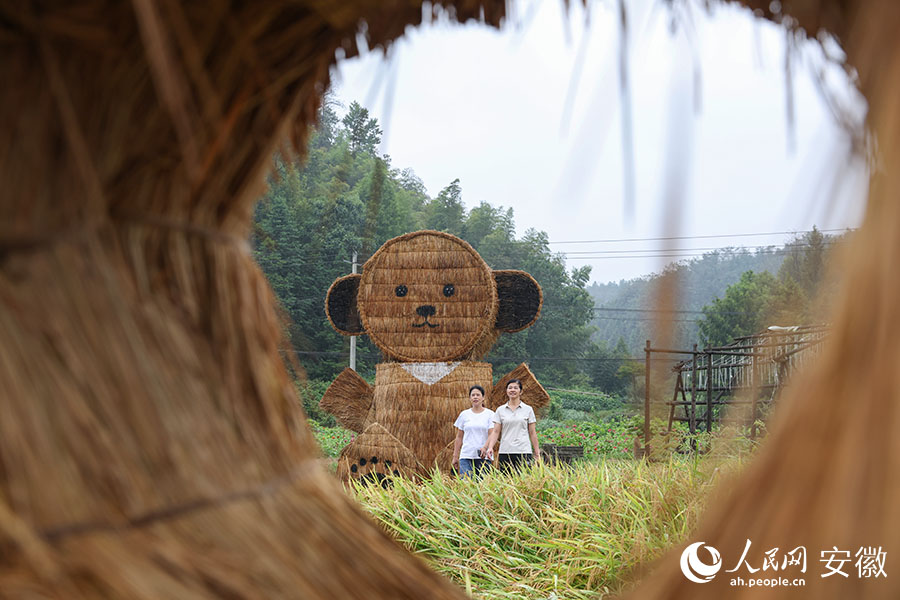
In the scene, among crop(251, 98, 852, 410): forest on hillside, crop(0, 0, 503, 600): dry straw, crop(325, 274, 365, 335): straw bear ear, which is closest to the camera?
crop(0, 0, 503, 600): dry straw

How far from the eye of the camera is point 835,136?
2.24 feet

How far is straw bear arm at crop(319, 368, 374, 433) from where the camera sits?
231 inches

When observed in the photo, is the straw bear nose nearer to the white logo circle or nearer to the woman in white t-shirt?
the woman in white t-shirt

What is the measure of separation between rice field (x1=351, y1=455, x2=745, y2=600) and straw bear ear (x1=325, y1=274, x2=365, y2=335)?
84.0 inches

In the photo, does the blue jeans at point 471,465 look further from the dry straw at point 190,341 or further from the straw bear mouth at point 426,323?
the dry straw at point 190,341

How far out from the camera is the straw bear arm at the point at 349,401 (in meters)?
5.88

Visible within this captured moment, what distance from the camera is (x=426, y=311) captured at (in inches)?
217

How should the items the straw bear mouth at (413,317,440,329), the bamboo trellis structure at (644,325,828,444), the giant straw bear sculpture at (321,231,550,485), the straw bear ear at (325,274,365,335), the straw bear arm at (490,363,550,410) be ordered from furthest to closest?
the straw bear ear at (325,274,365,335) → the straw bear arm at (490,363,550,410) → the straw bear mouth at (413,317,440,329) → the giant straw bear sculpture at (321,231,550,485) → the bamboo trellis structure at (644,325,828,444)

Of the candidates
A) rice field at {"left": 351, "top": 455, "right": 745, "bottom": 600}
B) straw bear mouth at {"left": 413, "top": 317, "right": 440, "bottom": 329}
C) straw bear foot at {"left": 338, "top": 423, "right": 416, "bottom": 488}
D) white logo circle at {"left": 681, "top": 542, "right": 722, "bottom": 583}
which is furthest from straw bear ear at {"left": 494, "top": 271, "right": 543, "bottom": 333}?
white logo circle at {"left": 681, "top": 542, "right": 722, "bottom": 583}

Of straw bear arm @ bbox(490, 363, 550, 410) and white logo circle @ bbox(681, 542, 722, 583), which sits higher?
white logo circle @ bbox(681, 542, 722, 583)

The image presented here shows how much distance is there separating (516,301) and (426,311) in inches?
27.9

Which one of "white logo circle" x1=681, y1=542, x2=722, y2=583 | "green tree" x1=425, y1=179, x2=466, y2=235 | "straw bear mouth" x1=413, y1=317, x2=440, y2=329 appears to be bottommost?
"white logo circle" x1=681, y1=542, x2=722, y2=583

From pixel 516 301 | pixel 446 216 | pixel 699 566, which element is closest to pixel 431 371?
pixel 516 301

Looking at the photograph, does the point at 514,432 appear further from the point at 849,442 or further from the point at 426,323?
the point at 849,442
